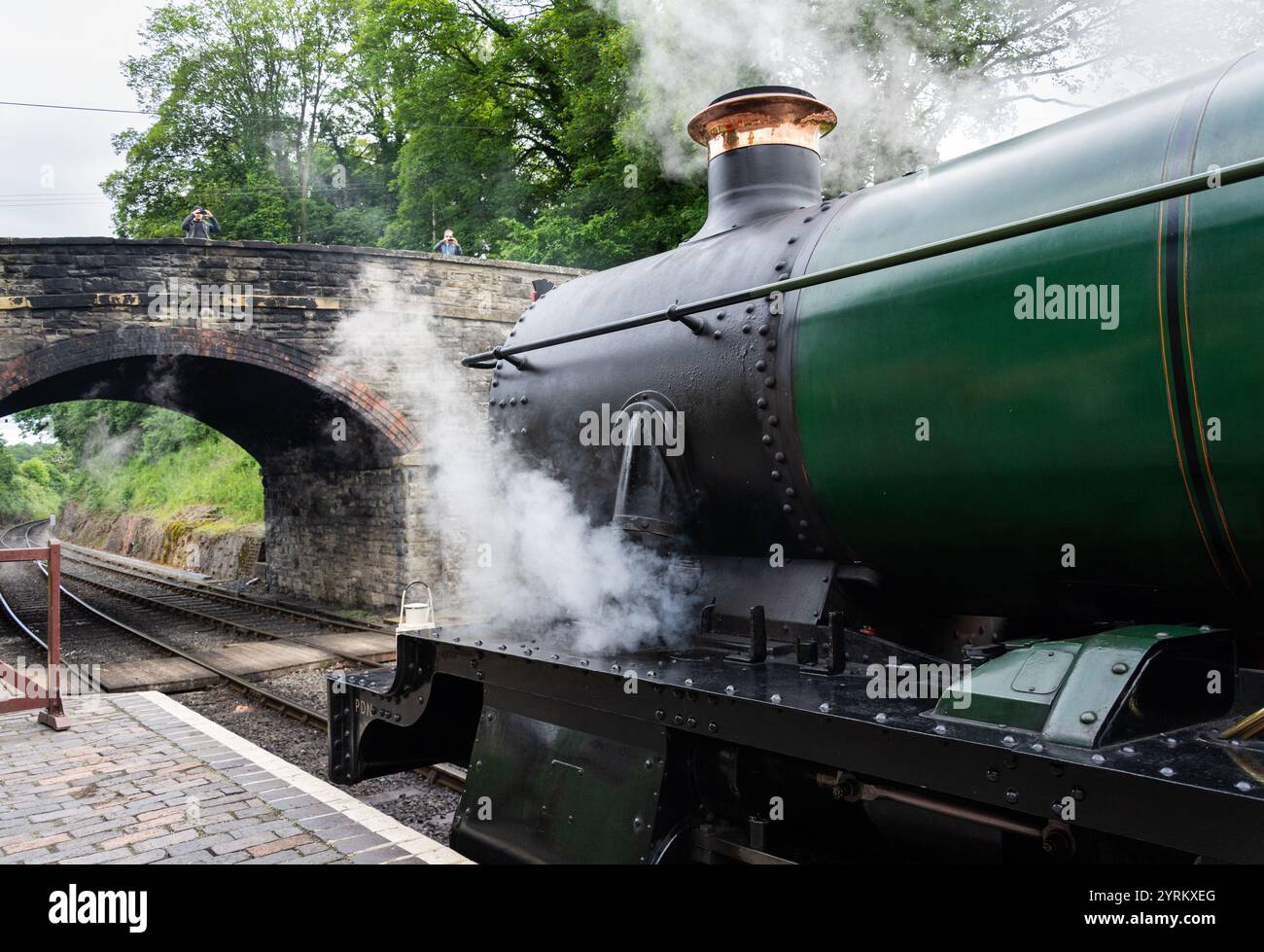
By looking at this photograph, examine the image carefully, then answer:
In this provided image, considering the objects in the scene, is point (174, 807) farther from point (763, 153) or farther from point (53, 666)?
point (763, 153)

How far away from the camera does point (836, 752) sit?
2.13 m

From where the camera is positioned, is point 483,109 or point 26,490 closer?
point 483,109

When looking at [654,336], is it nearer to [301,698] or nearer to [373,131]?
[301,698]

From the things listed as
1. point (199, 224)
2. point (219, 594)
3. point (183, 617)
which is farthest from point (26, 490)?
point (199, 224)

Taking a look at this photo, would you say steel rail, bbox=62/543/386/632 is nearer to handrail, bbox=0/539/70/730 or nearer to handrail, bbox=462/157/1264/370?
handrail, bbox=0/539/70/730

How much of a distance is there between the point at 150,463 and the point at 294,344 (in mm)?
26125

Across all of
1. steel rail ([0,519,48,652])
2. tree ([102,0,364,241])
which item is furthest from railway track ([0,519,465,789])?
tree ([102,0,364,241])

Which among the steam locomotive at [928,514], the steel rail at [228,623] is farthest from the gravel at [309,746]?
the steam locomotive at [928,514]

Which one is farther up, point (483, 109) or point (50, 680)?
point (483, 109)

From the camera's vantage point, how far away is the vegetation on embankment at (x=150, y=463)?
2634 cm

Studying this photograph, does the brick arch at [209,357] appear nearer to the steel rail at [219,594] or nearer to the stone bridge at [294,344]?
the stone bridge at [294,344]

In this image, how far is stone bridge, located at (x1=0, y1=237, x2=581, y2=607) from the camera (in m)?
11.3

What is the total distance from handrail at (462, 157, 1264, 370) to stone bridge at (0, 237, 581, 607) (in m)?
10.2
